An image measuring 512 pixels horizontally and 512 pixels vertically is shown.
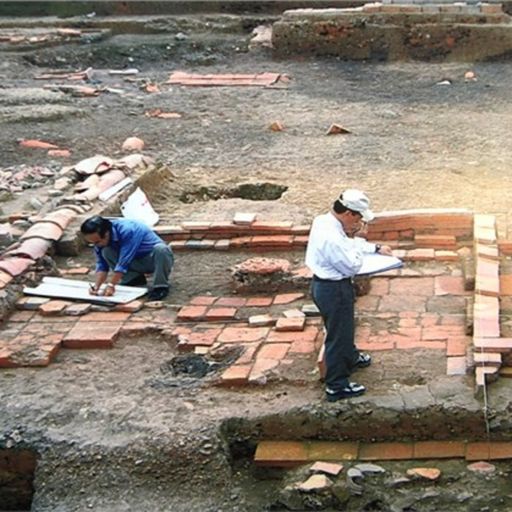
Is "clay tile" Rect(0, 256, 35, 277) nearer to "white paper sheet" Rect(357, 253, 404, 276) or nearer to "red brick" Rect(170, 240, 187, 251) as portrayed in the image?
"red brick" Rect(170, 240, 187, 251)

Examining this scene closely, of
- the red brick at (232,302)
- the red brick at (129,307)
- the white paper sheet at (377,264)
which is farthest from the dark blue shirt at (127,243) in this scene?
the white paper sheet at (377,264)

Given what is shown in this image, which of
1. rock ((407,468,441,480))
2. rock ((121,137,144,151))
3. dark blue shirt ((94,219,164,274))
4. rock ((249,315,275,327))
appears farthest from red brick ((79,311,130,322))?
rock ((121,137,144,151))

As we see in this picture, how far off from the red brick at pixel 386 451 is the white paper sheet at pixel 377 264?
1.09 meters

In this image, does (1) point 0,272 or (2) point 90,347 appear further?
(1) point 0,272

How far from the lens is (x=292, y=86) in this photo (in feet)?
49.7

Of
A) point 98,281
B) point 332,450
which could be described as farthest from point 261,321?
point 332,450

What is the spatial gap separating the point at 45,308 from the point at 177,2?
14.2 m

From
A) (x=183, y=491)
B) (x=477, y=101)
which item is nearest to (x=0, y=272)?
(x=183, y=491)

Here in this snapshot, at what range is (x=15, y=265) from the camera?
7691 millimetres

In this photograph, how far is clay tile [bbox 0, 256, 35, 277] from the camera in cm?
760

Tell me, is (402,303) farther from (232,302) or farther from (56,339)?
(56,339)

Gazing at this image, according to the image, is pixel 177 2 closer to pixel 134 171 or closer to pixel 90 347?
pixel 134 171

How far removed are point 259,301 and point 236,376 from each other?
1.35 meters

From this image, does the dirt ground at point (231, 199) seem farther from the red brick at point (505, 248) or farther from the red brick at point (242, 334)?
the red brick at point (505, 248)
